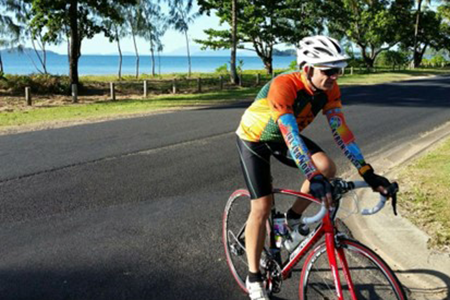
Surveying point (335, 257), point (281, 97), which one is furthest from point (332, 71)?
point (335, 257)

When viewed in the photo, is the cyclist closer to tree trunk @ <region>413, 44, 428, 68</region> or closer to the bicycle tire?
the bicycle tire

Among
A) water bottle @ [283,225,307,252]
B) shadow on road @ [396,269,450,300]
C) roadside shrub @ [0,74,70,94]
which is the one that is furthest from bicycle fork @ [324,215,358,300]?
roadside shrub @ [0,74,70,94]

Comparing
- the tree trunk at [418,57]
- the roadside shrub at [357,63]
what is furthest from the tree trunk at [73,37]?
the tree trunk at [418,57]

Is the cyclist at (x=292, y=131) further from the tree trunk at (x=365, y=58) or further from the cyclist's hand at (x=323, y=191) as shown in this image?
the tree trunk at (x=365, y=58)

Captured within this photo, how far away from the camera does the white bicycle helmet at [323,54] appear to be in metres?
2.67

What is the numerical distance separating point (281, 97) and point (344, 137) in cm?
58

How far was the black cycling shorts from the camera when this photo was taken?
10.2 feet

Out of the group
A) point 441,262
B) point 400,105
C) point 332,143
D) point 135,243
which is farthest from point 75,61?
point 441,262

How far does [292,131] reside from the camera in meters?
2.78

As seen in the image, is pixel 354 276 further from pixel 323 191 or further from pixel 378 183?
pixel 323 191

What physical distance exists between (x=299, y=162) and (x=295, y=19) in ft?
121

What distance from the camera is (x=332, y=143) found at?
9.73m

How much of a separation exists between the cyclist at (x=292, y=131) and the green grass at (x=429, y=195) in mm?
2086

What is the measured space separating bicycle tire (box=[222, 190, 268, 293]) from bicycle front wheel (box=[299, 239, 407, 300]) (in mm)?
991
